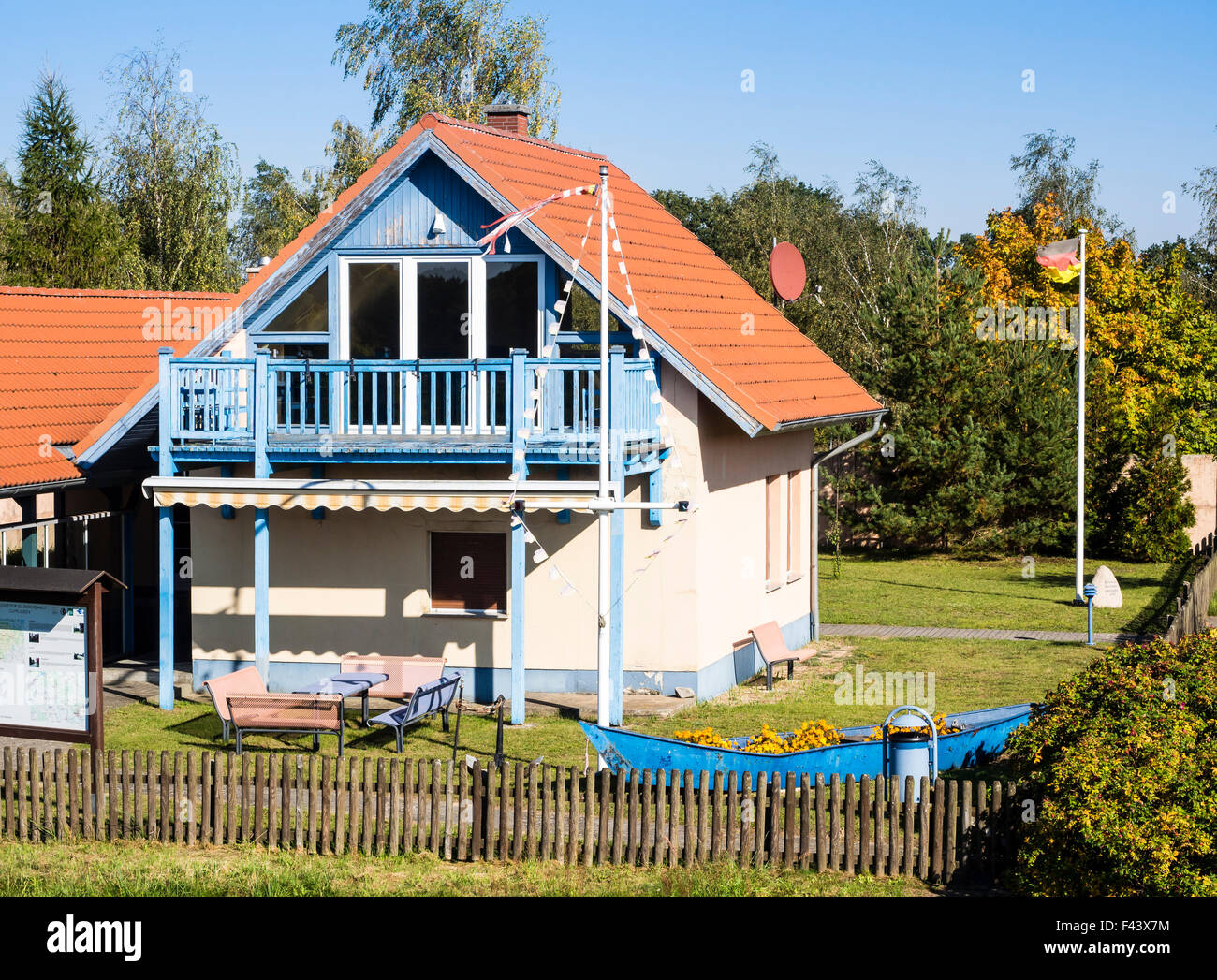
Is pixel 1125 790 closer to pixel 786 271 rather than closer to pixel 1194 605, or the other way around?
pixel 1194 605

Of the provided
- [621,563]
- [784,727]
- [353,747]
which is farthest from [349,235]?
[784,727]

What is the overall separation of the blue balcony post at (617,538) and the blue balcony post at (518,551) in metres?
0.99

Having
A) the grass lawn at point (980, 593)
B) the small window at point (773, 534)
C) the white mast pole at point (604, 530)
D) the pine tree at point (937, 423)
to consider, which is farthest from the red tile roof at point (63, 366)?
the pine tree at point (937, 423)

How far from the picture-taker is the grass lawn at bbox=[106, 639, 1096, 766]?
49.0ft

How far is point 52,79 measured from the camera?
3703 cm

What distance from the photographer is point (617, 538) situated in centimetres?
1630

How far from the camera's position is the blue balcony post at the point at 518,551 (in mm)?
15453

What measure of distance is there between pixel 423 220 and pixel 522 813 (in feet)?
29.7

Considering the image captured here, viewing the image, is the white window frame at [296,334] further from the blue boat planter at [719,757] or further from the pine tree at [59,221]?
the pine tree at [59,221]

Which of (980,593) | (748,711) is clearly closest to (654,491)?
(748,711)

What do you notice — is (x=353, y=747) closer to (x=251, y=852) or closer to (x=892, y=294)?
(x=251, y=852)

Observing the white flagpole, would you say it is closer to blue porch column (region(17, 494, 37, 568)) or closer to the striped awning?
the striped awning

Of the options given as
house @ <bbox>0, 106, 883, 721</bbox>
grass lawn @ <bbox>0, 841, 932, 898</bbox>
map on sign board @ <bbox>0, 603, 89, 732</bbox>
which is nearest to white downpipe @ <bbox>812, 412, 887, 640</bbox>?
house @ <bbox>0, 106, 883, 721</bbox>

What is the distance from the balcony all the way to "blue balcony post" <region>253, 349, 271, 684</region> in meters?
0.02
